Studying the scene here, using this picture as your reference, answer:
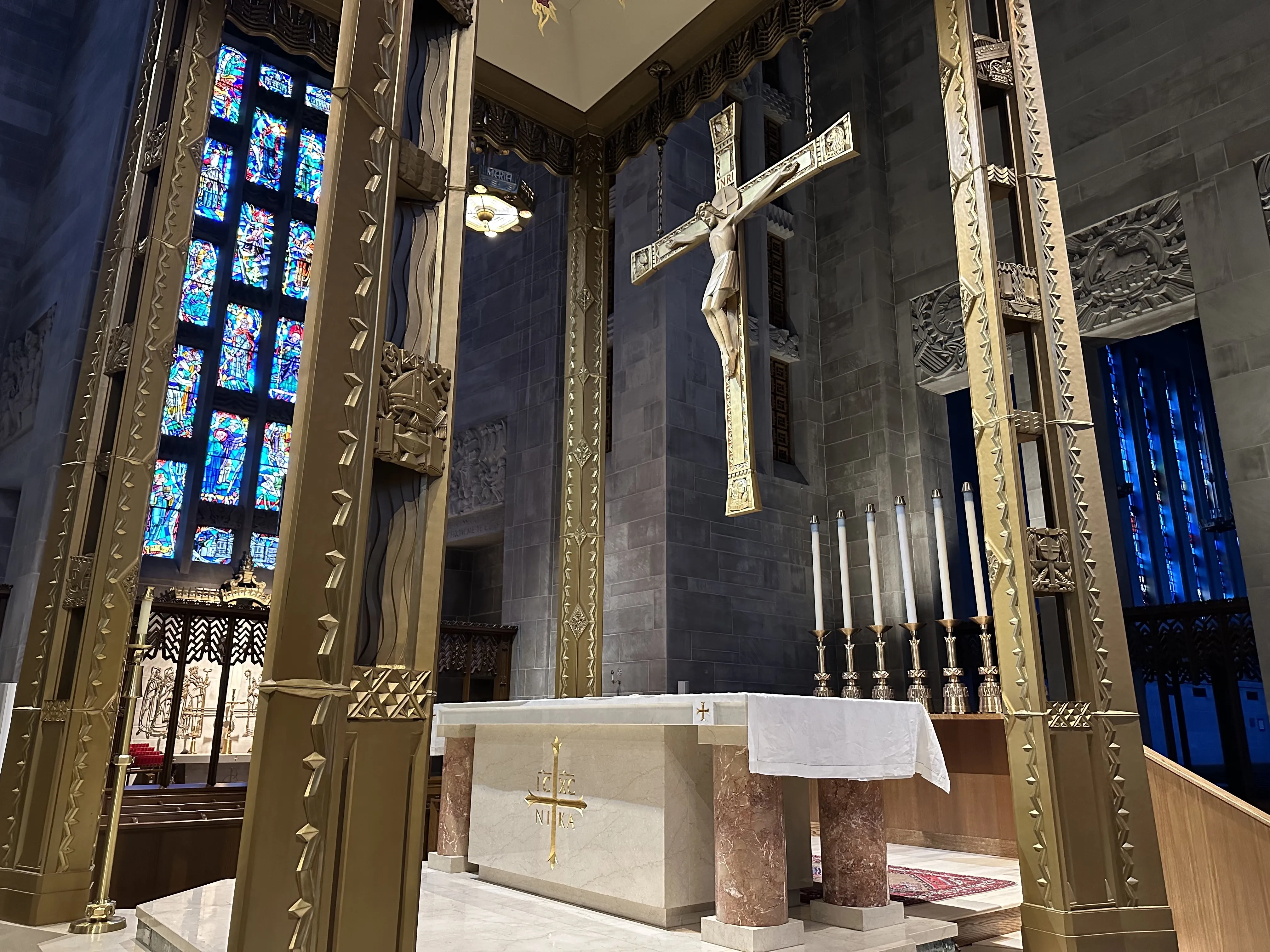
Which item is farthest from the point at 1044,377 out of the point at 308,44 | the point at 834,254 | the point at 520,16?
the point at 834,254

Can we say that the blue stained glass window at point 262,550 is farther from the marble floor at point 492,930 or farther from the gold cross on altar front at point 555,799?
the gold cross on altar front at point 555,799

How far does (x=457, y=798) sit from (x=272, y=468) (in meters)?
9.04

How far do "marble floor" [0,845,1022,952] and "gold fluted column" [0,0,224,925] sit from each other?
34cm

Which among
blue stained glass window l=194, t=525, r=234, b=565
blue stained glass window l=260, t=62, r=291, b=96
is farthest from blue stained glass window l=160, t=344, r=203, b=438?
blue stained glass window l=260, t=62, r=291, b=96

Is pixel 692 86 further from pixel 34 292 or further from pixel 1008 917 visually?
pixel 34 292

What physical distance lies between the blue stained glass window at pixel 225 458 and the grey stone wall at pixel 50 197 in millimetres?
3199

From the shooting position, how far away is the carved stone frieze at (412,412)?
2383mm

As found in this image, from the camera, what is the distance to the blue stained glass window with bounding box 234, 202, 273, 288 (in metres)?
12.9

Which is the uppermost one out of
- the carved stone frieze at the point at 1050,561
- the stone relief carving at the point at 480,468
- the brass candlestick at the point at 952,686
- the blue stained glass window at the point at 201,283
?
the blue stained glass window at the point at 201,283

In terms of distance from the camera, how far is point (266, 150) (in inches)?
531

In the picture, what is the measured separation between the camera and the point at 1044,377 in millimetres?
3727

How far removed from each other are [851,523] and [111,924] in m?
7.60

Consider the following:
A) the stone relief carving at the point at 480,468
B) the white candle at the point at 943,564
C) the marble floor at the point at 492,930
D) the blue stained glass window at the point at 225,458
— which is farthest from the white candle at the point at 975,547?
the blue stained glass window at the point at 225,458

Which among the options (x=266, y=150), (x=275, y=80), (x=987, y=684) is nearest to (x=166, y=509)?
(x=266, y=150)
